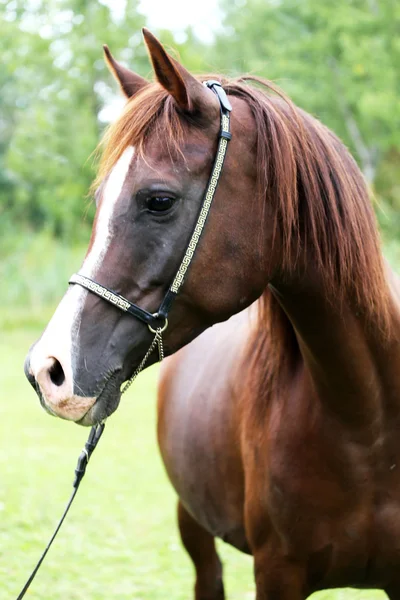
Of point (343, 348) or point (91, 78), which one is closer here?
point (343, 348)

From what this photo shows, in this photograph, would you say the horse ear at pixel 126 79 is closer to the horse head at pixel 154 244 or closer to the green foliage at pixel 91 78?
the horse head at pixel 154 244

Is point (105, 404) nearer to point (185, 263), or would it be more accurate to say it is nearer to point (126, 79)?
point (185, 263)

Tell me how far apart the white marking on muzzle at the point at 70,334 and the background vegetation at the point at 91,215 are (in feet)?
10.0

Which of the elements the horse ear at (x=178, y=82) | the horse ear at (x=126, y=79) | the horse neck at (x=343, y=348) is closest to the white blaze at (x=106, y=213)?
the horse ear at (x=178, y=82)

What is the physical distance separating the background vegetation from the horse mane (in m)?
3.01

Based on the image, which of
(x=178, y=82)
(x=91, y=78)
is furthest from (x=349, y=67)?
(x=178, y=82)

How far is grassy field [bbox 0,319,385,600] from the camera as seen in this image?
460 cm

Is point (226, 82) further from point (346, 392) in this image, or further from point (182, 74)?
point (346, 392)

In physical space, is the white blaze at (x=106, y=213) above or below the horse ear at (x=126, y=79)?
below

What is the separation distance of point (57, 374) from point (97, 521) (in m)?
4.34

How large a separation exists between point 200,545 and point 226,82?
2.56m

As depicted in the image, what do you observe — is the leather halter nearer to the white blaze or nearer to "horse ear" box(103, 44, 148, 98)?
the white blaze

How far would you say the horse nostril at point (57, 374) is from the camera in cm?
179

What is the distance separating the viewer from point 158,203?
191 centimetres
